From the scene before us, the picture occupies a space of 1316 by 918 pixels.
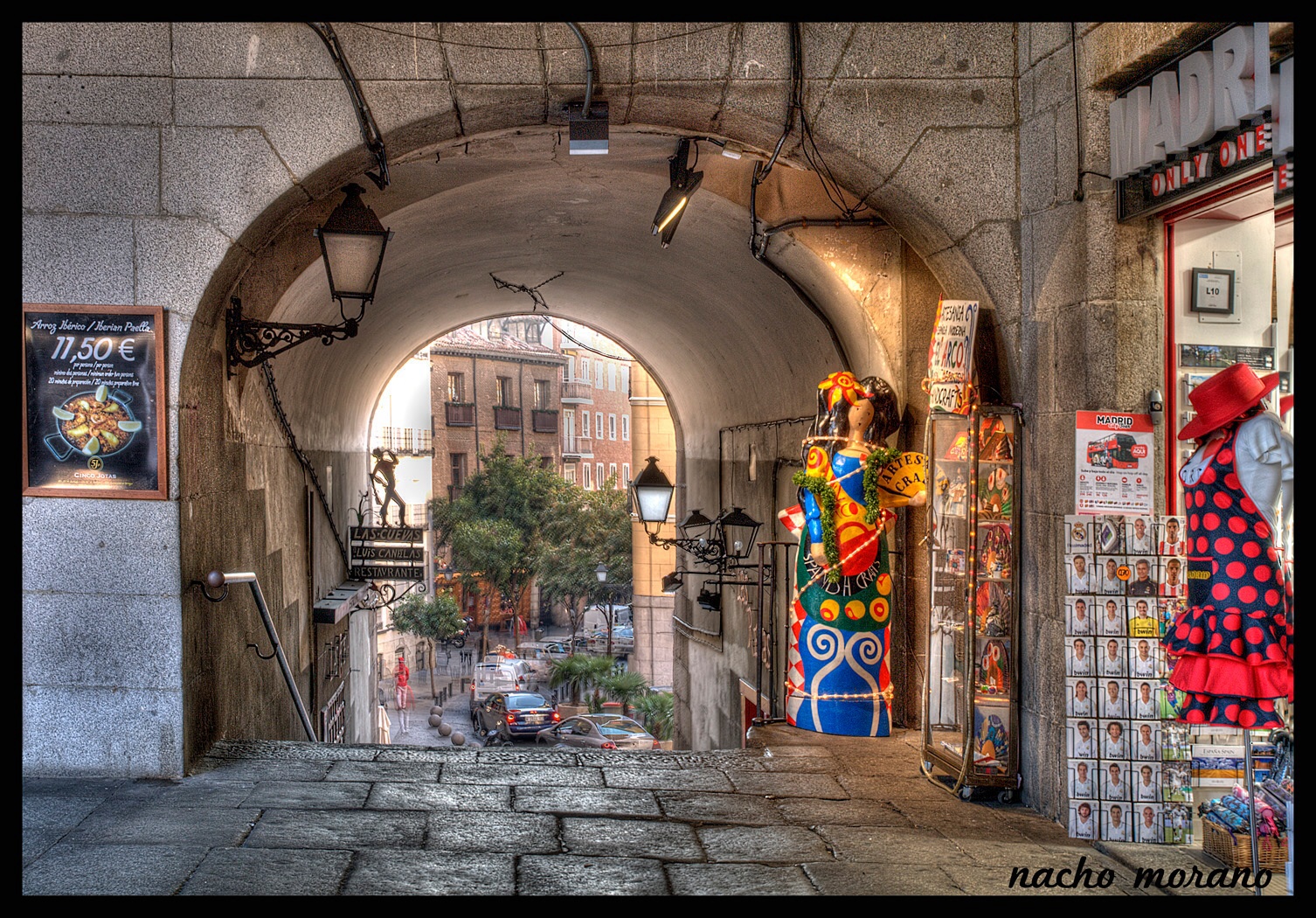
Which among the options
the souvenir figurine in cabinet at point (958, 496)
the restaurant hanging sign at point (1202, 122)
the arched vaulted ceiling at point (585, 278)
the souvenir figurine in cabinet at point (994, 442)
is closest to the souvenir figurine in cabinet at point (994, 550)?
the souvenir figurine in cabinet at point (958, 496)

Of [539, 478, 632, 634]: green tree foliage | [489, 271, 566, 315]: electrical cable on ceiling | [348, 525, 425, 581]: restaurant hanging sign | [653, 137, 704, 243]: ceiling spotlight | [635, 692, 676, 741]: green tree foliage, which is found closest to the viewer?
[653, 137, 704, 243]: ceiling spotlight

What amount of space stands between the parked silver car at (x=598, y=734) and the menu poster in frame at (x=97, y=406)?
476 inches

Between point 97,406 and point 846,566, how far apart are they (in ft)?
12.5

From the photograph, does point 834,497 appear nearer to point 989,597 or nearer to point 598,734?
point 989,597

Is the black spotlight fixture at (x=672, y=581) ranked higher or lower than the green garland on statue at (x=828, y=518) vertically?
lower

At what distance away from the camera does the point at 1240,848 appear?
13.8 feet

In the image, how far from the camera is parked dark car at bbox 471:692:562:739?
1919cm

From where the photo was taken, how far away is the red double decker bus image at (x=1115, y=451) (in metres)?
4.75

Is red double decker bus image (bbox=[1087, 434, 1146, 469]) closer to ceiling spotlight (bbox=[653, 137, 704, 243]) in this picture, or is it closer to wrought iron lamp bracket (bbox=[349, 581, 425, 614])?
ceiling spotlight (bbox=[653, 137, 704, 243])

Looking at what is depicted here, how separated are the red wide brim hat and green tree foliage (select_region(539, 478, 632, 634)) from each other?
29.8 meters

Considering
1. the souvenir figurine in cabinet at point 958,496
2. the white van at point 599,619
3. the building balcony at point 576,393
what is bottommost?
the white van at point 599,619

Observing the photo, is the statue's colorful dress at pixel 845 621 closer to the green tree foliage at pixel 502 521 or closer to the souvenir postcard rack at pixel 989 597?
the souvenir postcard rack at pixel 989 597

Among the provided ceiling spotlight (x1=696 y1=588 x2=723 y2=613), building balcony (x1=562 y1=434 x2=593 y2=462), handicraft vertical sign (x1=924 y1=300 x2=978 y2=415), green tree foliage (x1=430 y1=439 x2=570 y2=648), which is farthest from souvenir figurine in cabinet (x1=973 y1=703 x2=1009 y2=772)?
building balcony (x1=562 y1=434 x2=593 y2=462)

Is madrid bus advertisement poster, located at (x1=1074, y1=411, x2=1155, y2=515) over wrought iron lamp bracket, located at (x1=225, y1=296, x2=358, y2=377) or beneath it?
beneath
